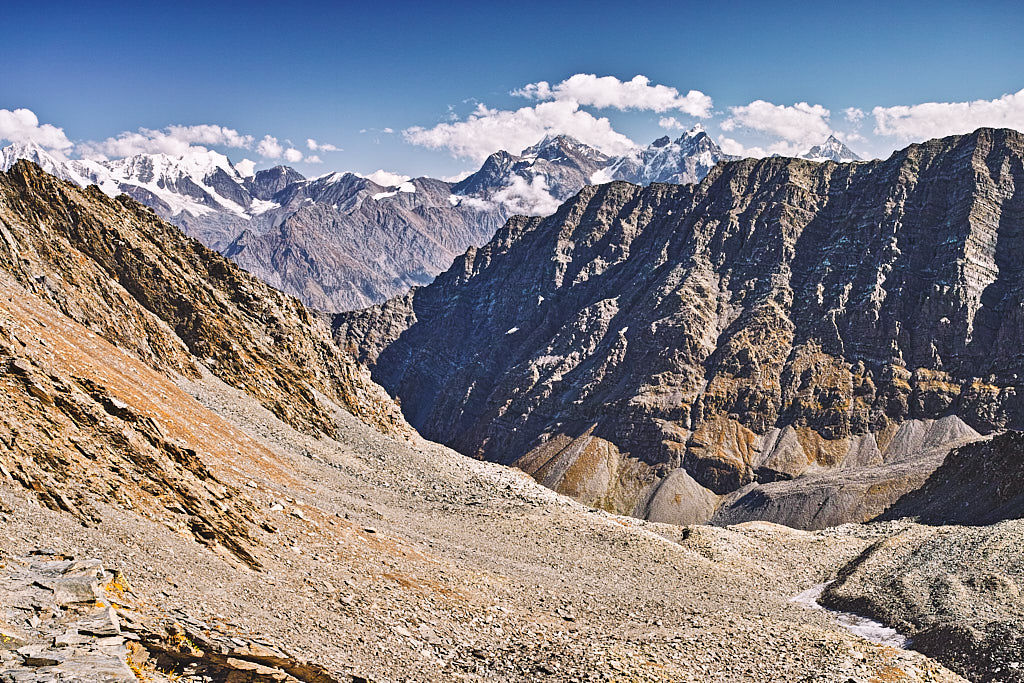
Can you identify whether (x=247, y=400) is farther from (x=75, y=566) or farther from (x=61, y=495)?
(x=75, y=566)

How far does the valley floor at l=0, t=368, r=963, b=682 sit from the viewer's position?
26.7m

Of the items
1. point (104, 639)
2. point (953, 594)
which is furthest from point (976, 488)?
point (104, 639)

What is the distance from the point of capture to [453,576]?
4088 centimetres

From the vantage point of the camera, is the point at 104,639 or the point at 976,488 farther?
the point at 976,488

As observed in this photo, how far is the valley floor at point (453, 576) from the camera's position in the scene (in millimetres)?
26672

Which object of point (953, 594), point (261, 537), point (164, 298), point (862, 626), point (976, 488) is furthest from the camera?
point (976, 488)

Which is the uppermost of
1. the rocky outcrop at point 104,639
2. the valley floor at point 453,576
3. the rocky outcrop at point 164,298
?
the rocky outcrop at point 164,298

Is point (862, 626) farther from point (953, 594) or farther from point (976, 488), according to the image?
point (976, 488)

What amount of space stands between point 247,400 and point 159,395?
556 inches

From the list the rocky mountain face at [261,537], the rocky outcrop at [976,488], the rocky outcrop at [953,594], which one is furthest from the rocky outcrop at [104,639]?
the rocky outcrop at [976,488]

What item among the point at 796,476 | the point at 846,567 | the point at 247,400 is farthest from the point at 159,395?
the point at 796,476

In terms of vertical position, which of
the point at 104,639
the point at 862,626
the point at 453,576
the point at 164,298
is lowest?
the point at 453,576

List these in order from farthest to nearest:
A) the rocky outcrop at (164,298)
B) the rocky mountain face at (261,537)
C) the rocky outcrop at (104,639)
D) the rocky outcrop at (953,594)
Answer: the rocky outcrop at (164,298), the rocky outcrop at (953,594), the rocky mountain face at (261,537), the rocky outcrop at (104,639)

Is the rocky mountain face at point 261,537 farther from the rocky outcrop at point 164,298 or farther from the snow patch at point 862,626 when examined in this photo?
the snow patch at point 862,626
